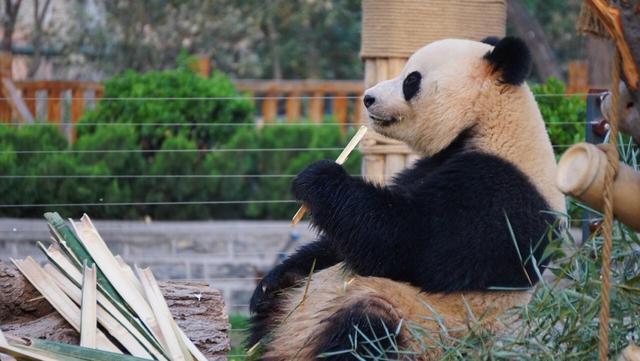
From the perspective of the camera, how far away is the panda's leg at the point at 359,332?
341cm

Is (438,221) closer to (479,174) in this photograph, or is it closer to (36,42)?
(479,174)

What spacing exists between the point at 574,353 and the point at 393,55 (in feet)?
11.0

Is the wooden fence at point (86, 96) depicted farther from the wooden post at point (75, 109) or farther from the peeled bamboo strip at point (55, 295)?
the peeled bamboo strip at point (55, 295)

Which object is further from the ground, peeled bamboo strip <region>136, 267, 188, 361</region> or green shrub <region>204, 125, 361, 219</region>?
peeled bamboo strip <region>136, 267, 188, 361</region>

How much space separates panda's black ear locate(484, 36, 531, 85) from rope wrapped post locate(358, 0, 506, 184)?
213 cm

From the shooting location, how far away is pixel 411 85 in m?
4.02

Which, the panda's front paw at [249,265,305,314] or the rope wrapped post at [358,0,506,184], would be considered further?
the rope wrapped post at [358,0,506,184]

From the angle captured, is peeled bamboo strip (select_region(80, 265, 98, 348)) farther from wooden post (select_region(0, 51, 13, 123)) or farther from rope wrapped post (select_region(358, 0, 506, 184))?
wooden post (select_region(0, 51, 13, 123))

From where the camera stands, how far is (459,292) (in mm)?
3623

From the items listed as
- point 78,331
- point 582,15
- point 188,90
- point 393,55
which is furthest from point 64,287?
point 188,90

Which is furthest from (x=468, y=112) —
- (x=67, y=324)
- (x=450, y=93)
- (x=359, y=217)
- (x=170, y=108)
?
(x=170, y=108)

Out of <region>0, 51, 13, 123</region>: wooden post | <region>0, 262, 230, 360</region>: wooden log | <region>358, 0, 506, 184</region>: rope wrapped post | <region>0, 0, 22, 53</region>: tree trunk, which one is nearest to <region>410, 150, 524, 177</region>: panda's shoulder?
<region>0, 262, 230, 360</region>: wooden log

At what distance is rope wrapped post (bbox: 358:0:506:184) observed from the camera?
19.7ft

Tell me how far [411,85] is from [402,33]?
6.66ft
